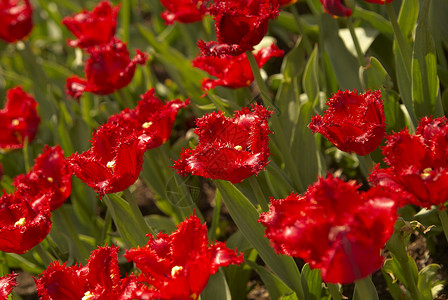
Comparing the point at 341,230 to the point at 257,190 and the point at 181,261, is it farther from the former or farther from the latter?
the point at 257,190

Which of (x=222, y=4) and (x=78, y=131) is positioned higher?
(x=222, y=4)

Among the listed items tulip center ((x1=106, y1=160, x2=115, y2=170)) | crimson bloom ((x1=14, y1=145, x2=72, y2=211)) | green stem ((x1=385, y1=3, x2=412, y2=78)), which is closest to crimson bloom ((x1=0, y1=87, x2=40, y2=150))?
crimson bloom ((x1=14, y1=145, x2=72, y2=211))

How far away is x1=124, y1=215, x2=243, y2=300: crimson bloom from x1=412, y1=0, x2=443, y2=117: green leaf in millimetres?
820

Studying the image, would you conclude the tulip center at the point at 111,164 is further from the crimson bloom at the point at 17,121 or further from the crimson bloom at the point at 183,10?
the crimson bloom at the point at 17,121

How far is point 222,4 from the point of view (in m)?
1.42

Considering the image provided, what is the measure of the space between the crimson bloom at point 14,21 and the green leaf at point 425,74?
5.62 feet

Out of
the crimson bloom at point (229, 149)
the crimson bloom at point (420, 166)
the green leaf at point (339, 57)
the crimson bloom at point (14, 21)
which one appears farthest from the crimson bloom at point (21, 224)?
the crimson bloom at point (14, 21)

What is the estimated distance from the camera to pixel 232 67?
1726 mm

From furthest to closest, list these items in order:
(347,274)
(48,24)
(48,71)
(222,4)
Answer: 1. (48,24)
2. (48,71)
3. (222,4)
4. (347,274)

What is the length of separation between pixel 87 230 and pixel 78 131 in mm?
388

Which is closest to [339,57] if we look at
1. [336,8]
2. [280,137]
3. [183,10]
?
[336,8]

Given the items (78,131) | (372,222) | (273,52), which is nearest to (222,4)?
(273,52)

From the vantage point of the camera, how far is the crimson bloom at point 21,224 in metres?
1.38

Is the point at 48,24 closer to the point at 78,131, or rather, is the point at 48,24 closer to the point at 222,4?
the point at 78,131
